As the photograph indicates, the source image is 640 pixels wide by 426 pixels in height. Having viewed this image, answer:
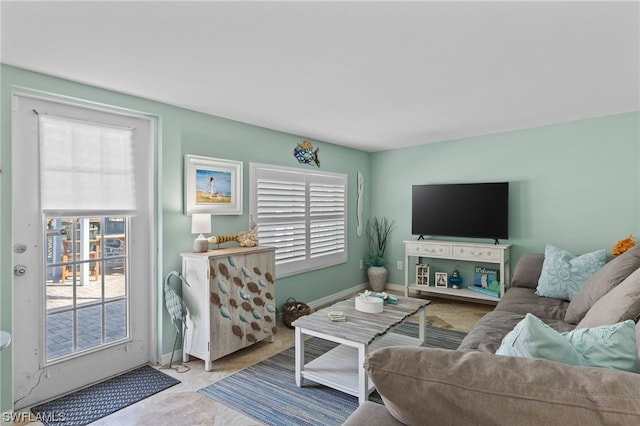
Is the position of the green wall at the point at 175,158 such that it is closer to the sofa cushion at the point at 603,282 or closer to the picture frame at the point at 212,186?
the picture frame at the point at 212,186

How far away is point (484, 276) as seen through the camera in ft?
14.8

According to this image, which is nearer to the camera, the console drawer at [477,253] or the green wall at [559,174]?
the green wall at [559,174]

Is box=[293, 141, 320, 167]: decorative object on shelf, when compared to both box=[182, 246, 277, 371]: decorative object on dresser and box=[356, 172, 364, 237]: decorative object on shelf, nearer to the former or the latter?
box=[356, 172, 364, 237]: decorative object on shelf

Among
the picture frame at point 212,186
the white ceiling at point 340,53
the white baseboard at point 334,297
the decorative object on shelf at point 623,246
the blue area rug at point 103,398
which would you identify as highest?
the white ceiling at point 340,53

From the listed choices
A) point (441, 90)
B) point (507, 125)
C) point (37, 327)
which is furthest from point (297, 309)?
point (507, 125)

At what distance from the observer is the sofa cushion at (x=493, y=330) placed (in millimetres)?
2119

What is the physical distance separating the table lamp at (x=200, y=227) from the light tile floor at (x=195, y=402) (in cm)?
98

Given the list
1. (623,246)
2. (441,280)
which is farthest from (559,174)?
(441,280)

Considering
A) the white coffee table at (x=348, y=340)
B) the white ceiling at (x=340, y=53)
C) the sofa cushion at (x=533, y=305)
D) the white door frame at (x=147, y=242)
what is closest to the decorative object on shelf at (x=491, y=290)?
the sofa cushion at (x=533, y=305)

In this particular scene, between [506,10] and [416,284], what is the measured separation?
151 inches

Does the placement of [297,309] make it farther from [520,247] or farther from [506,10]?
[506,10]

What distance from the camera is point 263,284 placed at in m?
3.36

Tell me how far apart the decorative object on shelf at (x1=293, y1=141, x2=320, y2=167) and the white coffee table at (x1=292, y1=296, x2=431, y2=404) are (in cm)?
210

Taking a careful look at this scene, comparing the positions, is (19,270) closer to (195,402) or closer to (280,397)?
(195,402)
